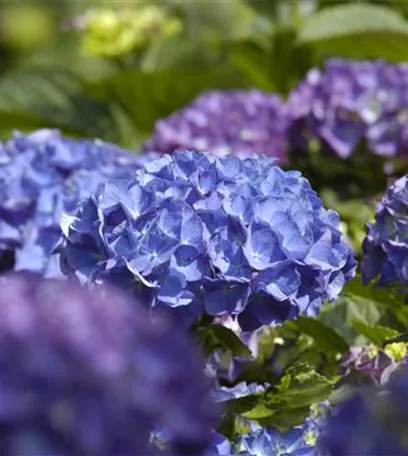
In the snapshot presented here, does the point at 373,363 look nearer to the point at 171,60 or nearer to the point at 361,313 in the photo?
the point at 361,313

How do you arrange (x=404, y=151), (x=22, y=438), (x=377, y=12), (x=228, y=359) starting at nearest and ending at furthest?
(x=22, y=438)
(x=228, y=359)
(x=404, y=151)
(x=377, y=12)

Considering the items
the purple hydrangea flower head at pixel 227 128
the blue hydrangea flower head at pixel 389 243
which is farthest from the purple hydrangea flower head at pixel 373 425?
the purple hydrangea flower head at pixel 227 128

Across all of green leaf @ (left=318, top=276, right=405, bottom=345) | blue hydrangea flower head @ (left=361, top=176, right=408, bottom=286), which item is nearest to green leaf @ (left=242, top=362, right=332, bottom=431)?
blue hydrangea flower head @ (left=361, top=176, right=408, bottom=286)

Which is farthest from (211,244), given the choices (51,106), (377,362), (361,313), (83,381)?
(51,106)

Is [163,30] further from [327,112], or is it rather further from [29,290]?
[29,290]

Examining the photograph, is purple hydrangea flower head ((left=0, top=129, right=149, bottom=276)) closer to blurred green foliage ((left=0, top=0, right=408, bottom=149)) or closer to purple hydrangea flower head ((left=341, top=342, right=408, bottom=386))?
purple hydrangea flower head ((left=341, top=342, right=408, bottom=386))

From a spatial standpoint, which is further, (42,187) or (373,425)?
(42,187)

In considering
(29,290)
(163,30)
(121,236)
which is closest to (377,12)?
(163,30)
